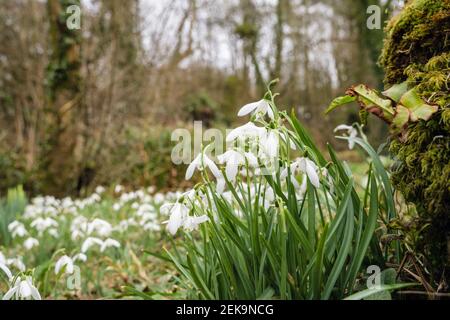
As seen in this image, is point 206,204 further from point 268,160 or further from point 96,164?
point 96,164

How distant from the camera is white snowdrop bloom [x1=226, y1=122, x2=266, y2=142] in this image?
1.43m

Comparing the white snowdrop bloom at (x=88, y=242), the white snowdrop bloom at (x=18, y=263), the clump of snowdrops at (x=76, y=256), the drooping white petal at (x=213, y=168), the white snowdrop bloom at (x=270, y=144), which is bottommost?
the clump of snowdrops at (x=76, y=256)

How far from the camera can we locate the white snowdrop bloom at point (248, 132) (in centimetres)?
143

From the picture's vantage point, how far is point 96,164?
7.16 metres

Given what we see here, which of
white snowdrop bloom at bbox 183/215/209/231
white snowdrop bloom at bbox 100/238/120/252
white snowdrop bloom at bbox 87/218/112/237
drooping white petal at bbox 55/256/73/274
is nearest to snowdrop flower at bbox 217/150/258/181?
white snowdrop bloom at bbox 183/215/209/231

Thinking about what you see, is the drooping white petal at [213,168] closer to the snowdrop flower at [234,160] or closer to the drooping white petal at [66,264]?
the snowdrop flower at [234,160]

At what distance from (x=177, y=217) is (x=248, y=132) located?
1.26 feet

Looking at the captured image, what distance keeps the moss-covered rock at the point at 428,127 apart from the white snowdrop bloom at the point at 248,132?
0.50 meters

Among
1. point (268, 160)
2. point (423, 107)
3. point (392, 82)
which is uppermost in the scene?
point (392, 82)

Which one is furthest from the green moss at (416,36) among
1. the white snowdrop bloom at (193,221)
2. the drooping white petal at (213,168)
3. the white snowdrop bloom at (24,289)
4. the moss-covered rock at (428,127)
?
the white snowdrop bloom at (24,289)

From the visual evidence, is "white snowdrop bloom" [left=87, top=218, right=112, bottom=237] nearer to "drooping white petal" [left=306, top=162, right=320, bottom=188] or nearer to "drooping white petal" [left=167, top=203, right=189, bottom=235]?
"drooping white petal" [left=167, top=203, right=189, bottom=235]

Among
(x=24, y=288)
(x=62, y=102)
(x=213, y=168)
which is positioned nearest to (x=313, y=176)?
(x=213, y=168)

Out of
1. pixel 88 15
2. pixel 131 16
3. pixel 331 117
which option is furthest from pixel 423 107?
pixel 331 117

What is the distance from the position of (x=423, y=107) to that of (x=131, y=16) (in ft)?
20.8
